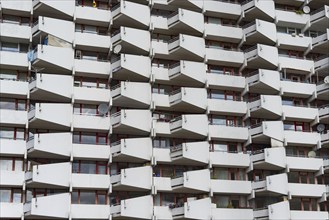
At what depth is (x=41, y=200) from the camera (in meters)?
43.2

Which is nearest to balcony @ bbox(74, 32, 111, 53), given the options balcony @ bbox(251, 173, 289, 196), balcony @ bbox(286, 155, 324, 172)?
balcony @ bbox(251, 173, 289, 196)

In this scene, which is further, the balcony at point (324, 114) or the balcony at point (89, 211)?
the balcony at point (324, 114)

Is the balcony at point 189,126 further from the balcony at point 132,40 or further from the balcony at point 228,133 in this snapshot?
the balcony at point 132,40

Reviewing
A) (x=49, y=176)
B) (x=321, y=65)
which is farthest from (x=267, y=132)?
(x=49, y=176)

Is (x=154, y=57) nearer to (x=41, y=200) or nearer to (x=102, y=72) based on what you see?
(x=102, y=72)

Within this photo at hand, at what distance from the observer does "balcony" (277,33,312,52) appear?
5441 cm

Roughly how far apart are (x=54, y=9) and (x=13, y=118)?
9968 mm

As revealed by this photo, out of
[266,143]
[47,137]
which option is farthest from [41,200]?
[266,143]

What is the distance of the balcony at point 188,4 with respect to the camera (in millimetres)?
52875

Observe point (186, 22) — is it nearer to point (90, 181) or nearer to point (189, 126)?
point (189, 126)

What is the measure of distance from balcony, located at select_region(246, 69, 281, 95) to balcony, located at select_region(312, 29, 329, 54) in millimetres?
5615

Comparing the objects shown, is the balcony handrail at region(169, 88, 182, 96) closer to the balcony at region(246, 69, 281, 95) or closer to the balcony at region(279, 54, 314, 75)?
the balcony at region(246, 69, 281, 95)

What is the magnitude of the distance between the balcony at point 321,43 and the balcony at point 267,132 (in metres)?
9.38

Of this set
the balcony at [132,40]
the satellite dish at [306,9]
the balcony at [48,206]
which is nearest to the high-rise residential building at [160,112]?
the balcony at [48,206]
